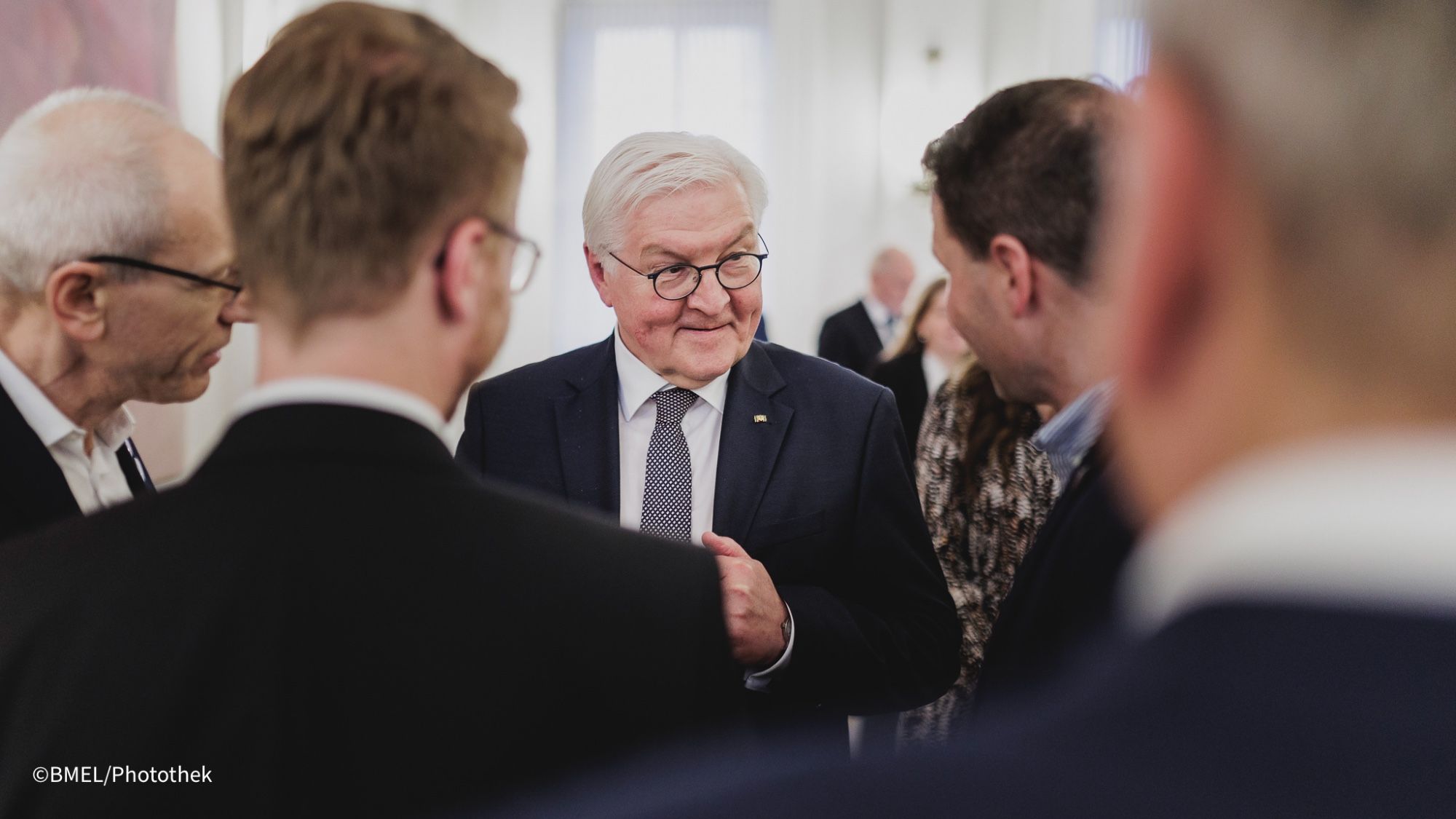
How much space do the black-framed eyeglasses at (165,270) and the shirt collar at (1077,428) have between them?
4.17 feet

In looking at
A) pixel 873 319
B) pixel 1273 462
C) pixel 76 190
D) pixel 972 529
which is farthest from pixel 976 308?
pixel 873 319

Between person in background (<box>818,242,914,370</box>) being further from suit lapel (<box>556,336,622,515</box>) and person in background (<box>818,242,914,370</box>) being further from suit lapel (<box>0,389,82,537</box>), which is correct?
suit lapel (<box>0,389,82,537</box>)

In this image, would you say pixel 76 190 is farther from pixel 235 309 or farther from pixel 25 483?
pixel 25 483

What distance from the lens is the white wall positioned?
28.5 ft

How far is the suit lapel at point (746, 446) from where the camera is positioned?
1921 millimetres

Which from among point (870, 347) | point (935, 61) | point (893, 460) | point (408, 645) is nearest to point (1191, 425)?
point (408, 645)

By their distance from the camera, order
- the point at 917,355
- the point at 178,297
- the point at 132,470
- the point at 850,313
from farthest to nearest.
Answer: the point at 850,313 → the point at 917,355 → the point at 132,470 → the point at 178,297

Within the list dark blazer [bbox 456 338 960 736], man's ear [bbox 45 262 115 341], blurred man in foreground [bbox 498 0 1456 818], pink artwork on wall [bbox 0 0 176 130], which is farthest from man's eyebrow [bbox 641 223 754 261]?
pink artwork on wall [bbox 0 0 176 130]

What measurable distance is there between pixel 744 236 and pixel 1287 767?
68.8 inches

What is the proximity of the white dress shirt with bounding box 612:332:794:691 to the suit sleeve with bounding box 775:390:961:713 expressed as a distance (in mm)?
238

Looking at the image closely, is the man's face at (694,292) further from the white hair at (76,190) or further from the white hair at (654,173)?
the white hair at (76,190)

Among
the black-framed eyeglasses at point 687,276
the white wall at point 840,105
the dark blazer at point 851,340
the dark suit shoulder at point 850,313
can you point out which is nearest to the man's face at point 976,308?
the black-framed eyeglasses at point 687,276

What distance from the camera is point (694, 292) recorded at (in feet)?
6.43

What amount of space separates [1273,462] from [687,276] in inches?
66.1
